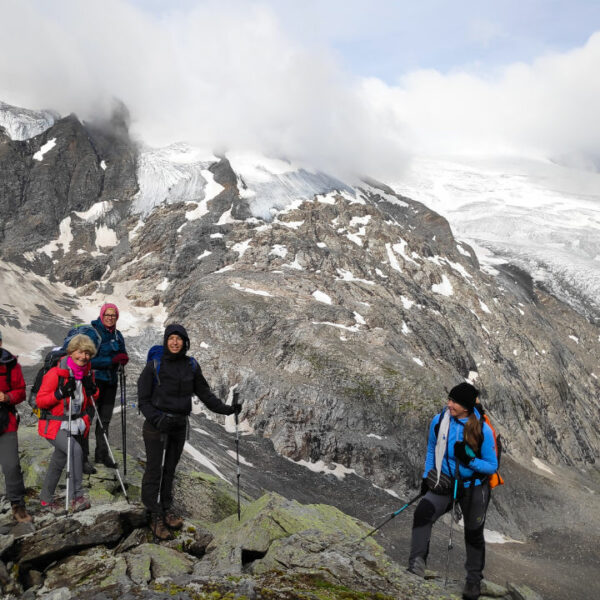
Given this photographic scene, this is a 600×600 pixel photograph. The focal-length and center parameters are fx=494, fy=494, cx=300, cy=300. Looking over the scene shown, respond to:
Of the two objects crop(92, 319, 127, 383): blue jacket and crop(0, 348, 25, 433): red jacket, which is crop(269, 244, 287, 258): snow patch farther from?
crop(0, 348, 25, 433): red jacket

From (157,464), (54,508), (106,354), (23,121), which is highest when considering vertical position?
(23,121)

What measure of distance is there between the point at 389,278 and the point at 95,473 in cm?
7768

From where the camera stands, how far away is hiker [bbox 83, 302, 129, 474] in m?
10.8

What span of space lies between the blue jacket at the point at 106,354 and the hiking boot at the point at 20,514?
10.6 ft

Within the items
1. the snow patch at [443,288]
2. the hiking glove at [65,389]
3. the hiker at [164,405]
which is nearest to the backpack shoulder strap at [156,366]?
the hiker at [164,405]

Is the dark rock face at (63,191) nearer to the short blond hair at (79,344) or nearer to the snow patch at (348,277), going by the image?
the snow patch at (348,277)

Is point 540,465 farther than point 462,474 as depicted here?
Yes

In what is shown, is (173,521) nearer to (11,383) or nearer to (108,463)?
(108,463)

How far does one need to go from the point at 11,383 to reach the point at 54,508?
2380 millimetres

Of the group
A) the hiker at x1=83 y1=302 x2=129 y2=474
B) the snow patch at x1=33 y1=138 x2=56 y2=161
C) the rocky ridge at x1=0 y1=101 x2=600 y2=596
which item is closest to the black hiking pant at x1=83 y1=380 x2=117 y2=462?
the hiker at x1=83 y1=302 x2=129 y2=474

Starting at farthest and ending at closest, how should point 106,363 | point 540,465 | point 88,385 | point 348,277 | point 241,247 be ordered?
point 241,247 → point 348,277 → point 540,465 → point 106,363 → point 88,385

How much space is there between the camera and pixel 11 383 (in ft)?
26.1

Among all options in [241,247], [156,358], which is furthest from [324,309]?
[156,358]

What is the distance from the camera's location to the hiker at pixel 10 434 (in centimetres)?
786
